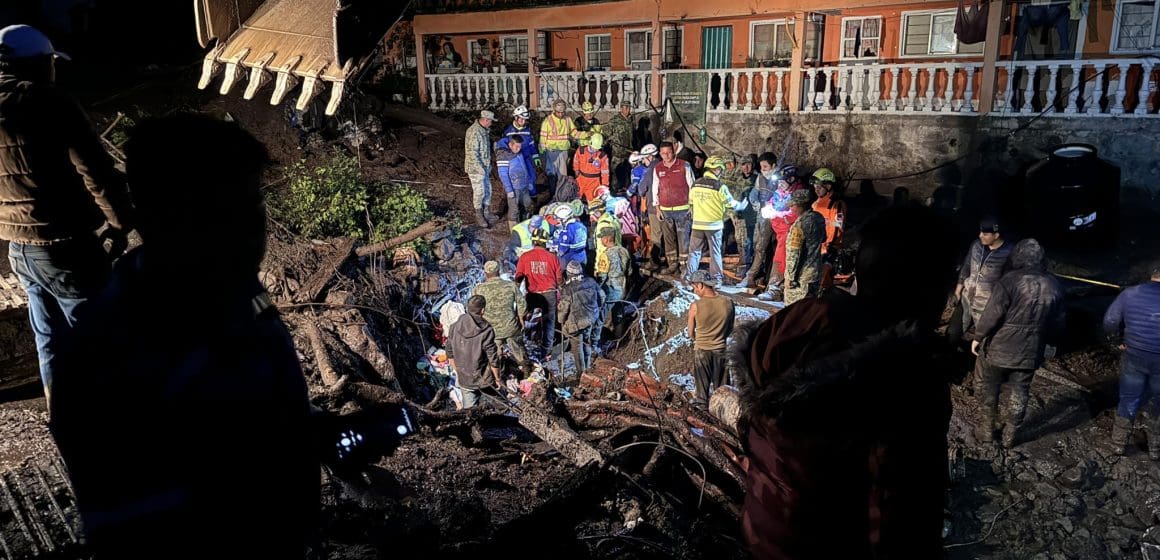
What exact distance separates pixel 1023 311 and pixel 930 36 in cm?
1154

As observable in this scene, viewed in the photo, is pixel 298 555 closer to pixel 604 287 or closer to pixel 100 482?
pixel 100 482

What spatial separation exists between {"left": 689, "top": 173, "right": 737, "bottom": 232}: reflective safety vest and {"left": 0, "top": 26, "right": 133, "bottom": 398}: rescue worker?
788cm

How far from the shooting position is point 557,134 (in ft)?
42.8

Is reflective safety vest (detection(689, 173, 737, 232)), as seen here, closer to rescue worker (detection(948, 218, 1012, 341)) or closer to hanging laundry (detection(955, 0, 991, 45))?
rescue worker (detection(948, 218, 1012, 341))

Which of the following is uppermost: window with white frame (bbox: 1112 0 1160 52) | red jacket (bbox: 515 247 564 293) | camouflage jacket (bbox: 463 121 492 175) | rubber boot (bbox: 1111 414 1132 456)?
window with white frame (bbox: 1112 0 1160 52)

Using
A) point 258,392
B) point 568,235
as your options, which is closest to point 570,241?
point 568,235

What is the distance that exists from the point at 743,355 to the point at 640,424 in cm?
450

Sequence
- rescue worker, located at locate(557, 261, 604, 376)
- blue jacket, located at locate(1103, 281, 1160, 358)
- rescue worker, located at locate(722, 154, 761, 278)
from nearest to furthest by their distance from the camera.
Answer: blue jacket, located at locate(1103, 281, 1160, 358), rescue worker, located at locate(557, 261, 604, 376), rescue worker, located at locate(722, 154, 761, 278)

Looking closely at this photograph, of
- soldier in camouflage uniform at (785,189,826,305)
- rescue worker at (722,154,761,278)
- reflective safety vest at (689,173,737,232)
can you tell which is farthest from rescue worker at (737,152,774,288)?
soldier in camouflage uniform at (785,189,826,305)

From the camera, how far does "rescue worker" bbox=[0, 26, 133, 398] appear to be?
3586 millimetres

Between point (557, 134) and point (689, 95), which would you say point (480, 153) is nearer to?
point (557, 134)

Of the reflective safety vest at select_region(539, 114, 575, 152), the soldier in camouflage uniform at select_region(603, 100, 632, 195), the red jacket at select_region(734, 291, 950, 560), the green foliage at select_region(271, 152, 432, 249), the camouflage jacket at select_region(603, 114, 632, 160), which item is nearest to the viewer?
the red jacket at select_region(734, 291, 950, 560)

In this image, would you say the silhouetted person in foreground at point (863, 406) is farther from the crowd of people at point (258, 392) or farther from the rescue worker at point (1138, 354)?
the rescue worker at point (1138, 354)

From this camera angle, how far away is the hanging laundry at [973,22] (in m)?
12.9
